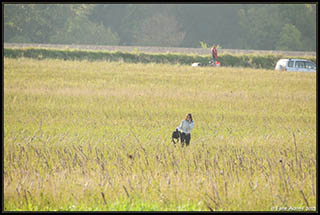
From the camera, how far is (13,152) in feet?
38.7

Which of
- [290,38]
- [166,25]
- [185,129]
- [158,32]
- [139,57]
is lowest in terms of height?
[139,57]

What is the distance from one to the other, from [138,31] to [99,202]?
61575mm

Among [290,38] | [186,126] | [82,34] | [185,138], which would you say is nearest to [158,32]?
[82,34]

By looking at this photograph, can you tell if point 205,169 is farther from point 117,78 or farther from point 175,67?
point 175,67

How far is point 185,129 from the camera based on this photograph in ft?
40.8

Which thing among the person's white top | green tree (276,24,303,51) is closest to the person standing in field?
the person's white top

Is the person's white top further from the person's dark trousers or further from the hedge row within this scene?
the hedge row

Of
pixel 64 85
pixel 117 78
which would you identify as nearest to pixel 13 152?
pixel 64 85

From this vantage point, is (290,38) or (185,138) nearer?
(185,138)

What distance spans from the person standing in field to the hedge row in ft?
87.5

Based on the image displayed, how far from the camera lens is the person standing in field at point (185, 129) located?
1223cm

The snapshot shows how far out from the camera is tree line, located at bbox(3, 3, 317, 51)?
61844mm

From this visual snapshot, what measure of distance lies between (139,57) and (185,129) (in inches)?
1184

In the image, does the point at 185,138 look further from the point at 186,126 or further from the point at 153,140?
the point at 153,140
